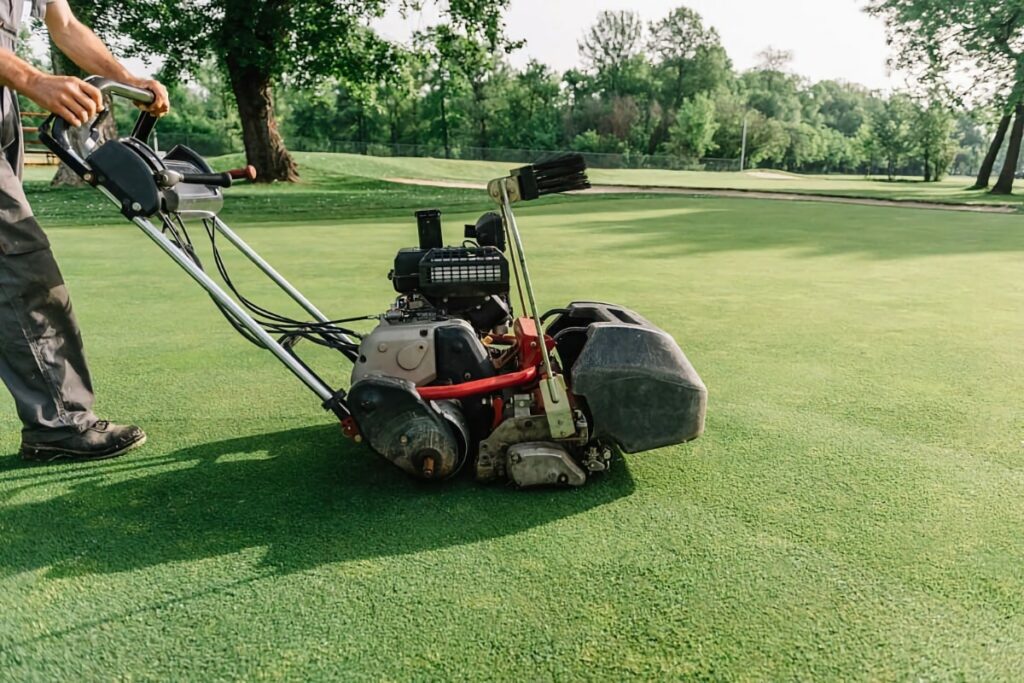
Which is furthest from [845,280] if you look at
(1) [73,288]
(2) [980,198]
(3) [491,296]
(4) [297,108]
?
(4) [297,108]

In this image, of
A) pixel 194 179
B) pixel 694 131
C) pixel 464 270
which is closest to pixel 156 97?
pixel 194 179

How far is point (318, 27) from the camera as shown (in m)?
21.3

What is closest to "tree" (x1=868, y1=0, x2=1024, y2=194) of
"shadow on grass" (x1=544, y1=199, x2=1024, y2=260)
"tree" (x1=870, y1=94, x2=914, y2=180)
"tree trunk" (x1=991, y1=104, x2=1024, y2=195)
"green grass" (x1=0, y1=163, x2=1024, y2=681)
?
"tree trunk" (x1=991, y1=104, x2=1024, y2=195)

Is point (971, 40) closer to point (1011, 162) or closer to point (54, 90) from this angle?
A: point (1011, 162)

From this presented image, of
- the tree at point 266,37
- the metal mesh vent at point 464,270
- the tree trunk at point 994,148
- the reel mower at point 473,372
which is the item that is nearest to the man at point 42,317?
the reel mower at point 473,372

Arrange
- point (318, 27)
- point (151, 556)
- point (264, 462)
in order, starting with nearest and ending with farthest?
point (151, 556) < point (264, 462) < point (318, 27)

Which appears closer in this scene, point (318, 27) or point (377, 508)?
point (377, 508)

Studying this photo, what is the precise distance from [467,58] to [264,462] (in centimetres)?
2190

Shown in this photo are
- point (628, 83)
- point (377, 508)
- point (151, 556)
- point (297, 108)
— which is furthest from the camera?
point (628, 83)

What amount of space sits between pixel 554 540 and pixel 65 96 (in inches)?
79.8

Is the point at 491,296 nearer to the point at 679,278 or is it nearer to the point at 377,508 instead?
the point at 377,508

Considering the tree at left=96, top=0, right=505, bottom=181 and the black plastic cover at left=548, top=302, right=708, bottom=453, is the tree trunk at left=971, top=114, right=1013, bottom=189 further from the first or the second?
the black plastic cover at left=548, top=302, right=708, bottom=453

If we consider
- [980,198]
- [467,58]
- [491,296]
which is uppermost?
[467,58]

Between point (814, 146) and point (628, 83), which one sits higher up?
point (628, 83)
